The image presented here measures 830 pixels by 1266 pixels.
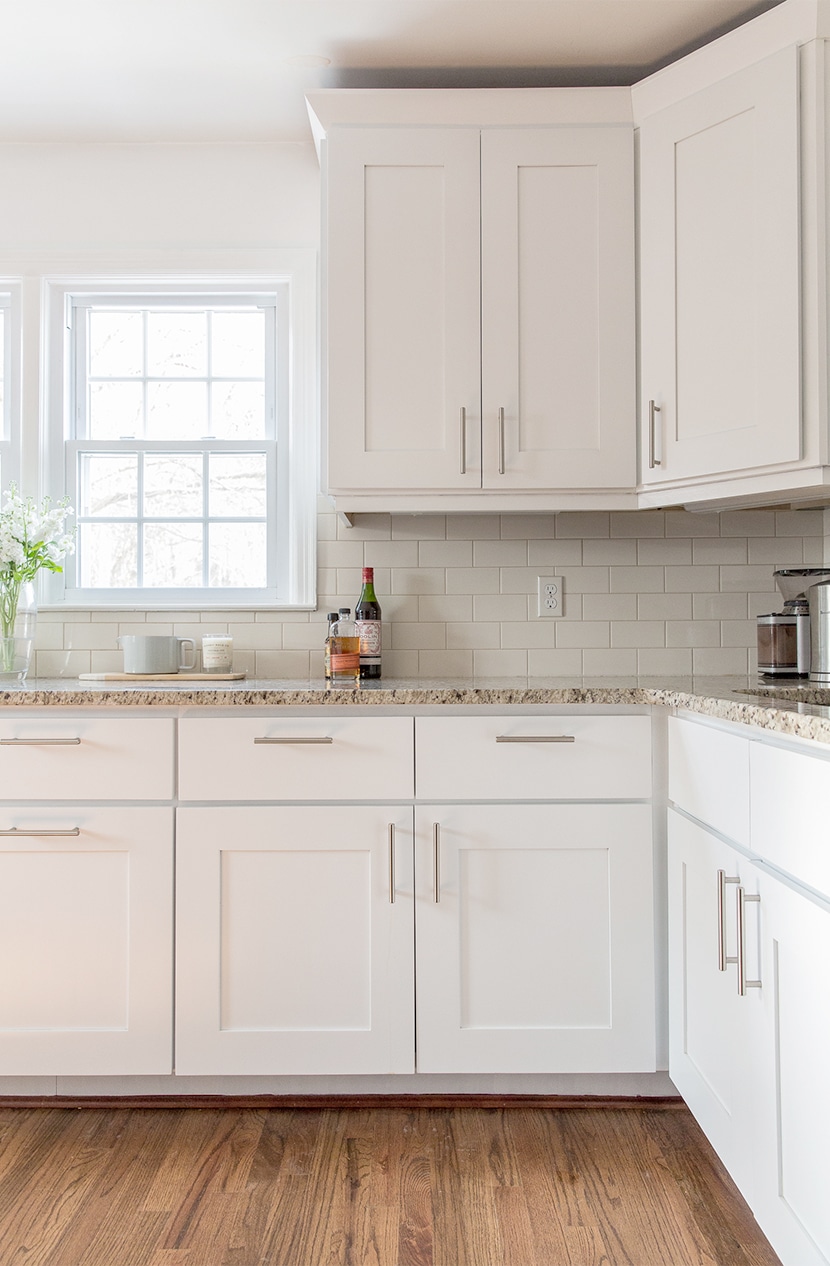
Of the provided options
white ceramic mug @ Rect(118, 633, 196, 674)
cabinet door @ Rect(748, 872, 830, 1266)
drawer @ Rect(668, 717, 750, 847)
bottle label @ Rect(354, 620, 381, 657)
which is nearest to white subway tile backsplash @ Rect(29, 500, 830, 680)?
bottle label @ Rect(354, 620, 381, 657)

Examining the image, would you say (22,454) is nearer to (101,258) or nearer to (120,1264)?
(101,258)

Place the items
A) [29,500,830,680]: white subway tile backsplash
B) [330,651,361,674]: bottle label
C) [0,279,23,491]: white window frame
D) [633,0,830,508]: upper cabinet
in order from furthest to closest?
[0,279,23,491]: white window frame, [29,500,830,680]: white subway tile backsplash, [330,651,361,674]: bottle label, [633,0,830,508]: upper cabinet

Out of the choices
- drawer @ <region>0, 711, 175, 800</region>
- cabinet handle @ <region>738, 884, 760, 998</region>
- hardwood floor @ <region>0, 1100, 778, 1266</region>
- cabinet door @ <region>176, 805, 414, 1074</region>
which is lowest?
hardwood floor @ <region>0, 1100, 778, 1266</region>

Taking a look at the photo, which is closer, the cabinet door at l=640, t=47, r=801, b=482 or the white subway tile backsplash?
the cabinet door at l=640, t=47, r=801, b=482

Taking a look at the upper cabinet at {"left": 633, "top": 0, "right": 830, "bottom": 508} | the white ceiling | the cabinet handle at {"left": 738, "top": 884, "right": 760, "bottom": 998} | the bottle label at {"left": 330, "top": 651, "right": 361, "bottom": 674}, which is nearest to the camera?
the cabinet handle at {"left": 738, "top": 884, "right": 760, "bottom": 998}

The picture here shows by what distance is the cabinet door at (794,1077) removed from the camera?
1.24 m

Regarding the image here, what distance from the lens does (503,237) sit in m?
2.27

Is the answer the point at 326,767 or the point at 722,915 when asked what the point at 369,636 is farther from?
the point at 722,915

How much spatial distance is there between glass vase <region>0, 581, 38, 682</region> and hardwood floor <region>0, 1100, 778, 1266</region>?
1070mm

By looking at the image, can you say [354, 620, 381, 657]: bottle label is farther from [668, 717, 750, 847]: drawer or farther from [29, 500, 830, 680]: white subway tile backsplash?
[668, 717, 750, 847]: drawer

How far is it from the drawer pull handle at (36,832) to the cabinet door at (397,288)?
1019 mm

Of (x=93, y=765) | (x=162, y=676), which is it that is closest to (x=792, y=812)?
(x=93, y=765)

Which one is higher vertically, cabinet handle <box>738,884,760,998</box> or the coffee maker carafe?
the coffee maker carafe

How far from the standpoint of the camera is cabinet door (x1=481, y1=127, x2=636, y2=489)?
89.5 inches
